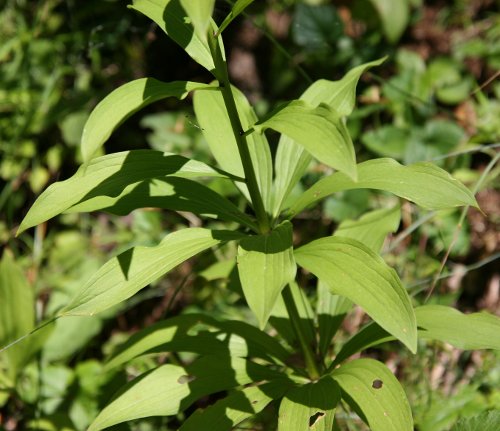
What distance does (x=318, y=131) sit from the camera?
1241 millimetres

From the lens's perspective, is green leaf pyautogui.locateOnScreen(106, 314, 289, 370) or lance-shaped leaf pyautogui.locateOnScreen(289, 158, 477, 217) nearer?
Result: lance-shaped leaf pyautogui.locateOnScreen(289, 158, 477, 217)

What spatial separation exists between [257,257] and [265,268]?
1.8 inches

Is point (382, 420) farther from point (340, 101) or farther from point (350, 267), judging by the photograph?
point (340, 101)

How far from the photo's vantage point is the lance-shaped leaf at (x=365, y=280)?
1.29 metres

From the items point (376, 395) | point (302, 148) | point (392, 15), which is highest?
point (302, 148)

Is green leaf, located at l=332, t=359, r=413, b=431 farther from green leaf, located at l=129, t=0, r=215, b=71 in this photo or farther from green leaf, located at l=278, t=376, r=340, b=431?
green leaf, located at l=129, t=0, r=215, b=71

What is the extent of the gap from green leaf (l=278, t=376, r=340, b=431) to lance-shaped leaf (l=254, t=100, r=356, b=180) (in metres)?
0.64

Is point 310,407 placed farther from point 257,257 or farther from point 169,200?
point 169,200

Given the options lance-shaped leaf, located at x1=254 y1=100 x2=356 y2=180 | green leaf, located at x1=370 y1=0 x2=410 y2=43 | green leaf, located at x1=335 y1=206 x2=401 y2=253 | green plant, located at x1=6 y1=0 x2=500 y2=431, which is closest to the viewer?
lance-shaped leaf, located at x1=254 y1=100 x2=356 y2=180

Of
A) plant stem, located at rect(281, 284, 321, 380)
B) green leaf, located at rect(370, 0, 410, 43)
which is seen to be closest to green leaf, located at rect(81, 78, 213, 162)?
plant stem, located at rect(281, 284, 321, 380)

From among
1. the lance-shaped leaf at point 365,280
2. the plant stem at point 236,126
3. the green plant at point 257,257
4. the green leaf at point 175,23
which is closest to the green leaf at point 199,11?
the green plant at point 257,257

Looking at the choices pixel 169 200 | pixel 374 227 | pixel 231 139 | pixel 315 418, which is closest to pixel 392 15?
pixel 374 227

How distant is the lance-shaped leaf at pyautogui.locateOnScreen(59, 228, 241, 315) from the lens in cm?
140

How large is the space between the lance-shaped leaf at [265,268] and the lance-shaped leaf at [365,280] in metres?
0.10
